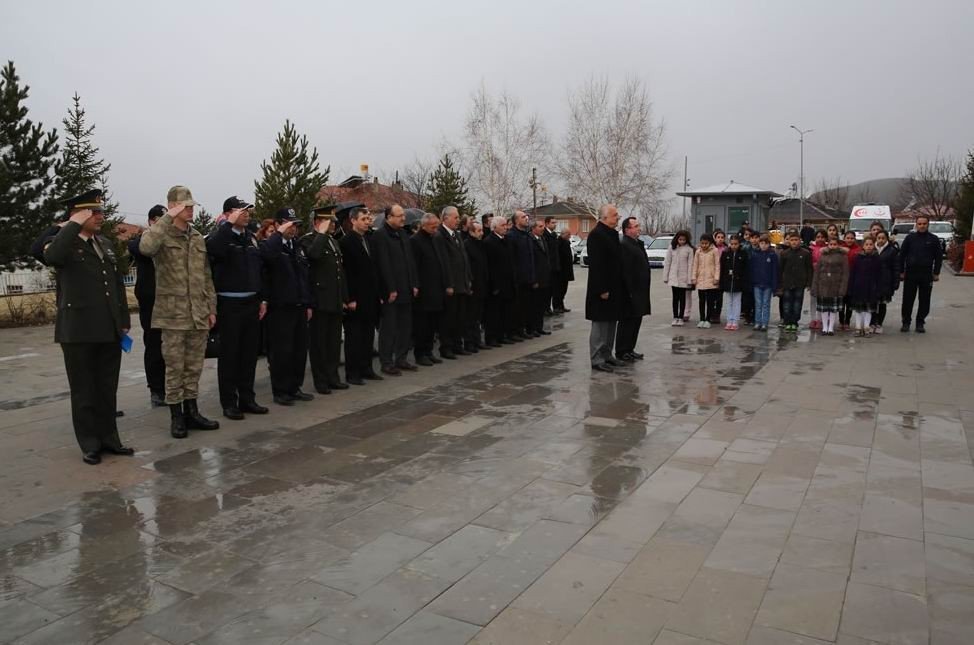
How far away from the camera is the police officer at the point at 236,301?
6.48 metres

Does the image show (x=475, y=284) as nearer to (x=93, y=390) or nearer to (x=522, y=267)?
(x=522, y=267)

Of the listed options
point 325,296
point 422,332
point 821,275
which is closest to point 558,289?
point 821,275

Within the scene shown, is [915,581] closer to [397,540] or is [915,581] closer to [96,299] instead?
[397,540]

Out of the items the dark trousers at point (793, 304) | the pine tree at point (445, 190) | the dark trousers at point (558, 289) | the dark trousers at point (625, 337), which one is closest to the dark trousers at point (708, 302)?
the dark trousers at point (793, 304)

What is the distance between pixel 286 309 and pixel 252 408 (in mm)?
1023

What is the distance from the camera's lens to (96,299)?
5418mm

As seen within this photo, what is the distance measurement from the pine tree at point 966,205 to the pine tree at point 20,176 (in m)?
32.4

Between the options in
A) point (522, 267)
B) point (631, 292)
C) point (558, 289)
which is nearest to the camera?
point (631, 292)

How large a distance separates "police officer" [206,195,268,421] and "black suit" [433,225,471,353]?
10.0ft

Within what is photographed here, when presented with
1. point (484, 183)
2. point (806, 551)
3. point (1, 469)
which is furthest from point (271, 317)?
point (484, 183)

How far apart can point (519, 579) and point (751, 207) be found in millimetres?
42265

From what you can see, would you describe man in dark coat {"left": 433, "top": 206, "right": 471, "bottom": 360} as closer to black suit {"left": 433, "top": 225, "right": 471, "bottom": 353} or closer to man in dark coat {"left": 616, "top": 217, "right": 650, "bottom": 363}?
black suit {"left": 433, "top": 225, "right": 471, "bottom": 353}

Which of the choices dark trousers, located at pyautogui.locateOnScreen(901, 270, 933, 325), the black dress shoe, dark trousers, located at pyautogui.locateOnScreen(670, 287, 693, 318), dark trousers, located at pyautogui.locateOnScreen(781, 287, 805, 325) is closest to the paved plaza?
the black dress shoe

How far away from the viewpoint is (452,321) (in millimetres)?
9891
